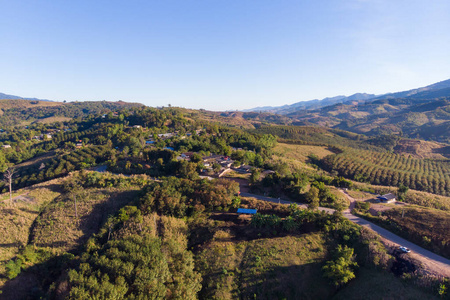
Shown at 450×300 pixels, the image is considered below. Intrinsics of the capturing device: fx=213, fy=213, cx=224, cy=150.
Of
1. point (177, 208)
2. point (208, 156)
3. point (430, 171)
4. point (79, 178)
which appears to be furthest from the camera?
point (430, 171)

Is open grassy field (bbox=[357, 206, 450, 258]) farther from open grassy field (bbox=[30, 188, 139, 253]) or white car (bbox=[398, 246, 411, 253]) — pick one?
open grassy field (bbox=[30, 188, 139, 253])

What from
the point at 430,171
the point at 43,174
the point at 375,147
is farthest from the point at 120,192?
the point at 375,147

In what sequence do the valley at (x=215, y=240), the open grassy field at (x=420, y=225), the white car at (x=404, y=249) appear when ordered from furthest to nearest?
the open grassy field at (x=420, y=225)
the white car at (x=404, y=249)
the valley at (x=215, y=240)

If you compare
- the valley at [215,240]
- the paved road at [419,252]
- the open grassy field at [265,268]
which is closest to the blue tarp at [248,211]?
the valley at [215,240]

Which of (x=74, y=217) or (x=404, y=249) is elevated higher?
(x=74, y=217)

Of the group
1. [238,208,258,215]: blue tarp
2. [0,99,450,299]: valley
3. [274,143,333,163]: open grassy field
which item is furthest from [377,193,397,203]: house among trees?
[274,143,333,163]: open grassy field

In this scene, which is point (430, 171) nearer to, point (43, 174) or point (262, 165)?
point (262, 165)

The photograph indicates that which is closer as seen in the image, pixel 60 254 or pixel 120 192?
pixel 60 254

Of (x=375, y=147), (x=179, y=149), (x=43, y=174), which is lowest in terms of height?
(x=375, y=147)

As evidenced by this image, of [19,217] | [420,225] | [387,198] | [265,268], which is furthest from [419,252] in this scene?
[19,217]

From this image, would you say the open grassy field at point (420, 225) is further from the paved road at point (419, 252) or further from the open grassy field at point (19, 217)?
the open grassy field at point (19, 217)

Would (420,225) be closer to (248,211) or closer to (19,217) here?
(248,211)
